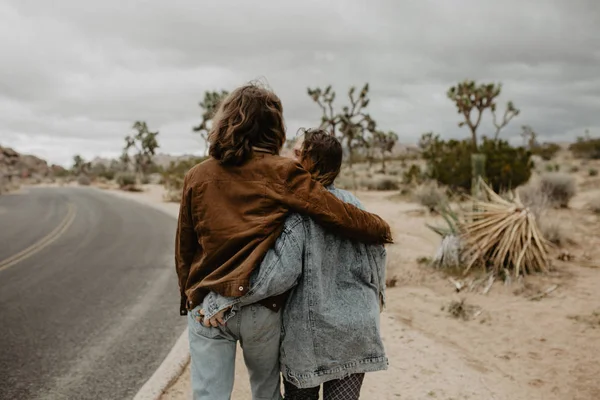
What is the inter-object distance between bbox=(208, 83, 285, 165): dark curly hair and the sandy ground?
8.84 ft

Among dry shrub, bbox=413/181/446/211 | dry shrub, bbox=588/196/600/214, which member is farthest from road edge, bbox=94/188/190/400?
dry shrub, bbox=588/196/600/214

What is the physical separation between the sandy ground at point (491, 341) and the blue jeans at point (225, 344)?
2.09 m

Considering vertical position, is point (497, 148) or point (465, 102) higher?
point (465, 102)

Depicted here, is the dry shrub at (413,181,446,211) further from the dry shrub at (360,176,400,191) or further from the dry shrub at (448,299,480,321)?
the dry shrub at (360,176,400,191)

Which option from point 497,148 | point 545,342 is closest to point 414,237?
point 497,148

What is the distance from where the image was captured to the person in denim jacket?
2.05 metres

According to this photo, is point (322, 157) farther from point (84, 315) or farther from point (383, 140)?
point (383, 140)

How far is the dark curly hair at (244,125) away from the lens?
2.06 metres

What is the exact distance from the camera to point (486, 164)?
15.0m

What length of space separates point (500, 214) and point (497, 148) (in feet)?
26.4

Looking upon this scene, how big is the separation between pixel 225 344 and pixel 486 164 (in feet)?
46.8

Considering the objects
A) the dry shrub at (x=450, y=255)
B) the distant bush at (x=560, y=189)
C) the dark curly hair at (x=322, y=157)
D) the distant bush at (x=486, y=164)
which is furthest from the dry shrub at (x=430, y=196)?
the dark curly hair at (x=322, y=157)

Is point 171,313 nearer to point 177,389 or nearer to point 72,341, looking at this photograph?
point 72,341

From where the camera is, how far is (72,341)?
5.45 metres
